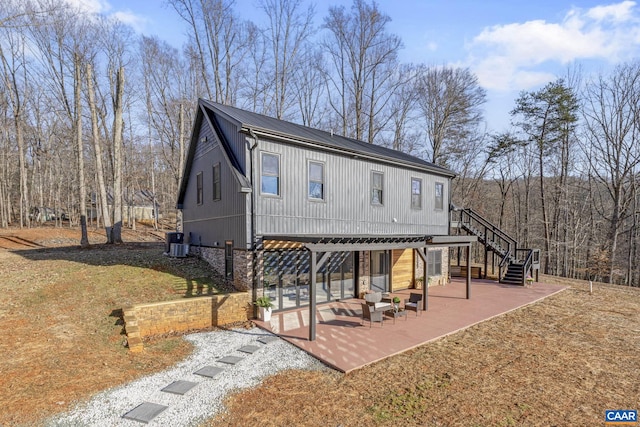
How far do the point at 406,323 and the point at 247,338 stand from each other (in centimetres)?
517

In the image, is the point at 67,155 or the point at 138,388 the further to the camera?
the point at 67,155

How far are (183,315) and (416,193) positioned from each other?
12.1 metres

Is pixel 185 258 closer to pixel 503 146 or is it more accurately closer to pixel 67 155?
pixel 503 146

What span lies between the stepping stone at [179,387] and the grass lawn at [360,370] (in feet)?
3.26

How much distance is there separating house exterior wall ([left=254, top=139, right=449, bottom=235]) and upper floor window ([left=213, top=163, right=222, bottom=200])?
290 cm

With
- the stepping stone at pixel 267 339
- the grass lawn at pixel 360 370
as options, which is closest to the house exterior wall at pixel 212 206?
the grass lawn at pixel 360 370

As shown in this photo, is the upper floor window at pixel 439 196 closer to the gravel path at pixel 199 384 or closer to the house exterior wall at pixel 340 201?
the house exterior wall at pixel 340 201

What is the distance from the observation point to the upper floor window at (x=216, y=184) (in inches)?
486

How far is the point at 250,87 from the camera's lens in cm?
2741

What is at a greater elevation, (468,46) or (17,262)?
(468,46)

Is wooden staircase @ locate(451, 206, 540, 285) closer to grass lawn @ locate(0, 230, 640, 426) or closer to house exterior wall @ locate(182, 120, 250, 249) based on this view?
grass lawn @ locate(0, 230, 640, 426)

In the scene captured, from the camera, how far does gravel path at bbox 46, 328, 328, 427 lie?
16.9 ft

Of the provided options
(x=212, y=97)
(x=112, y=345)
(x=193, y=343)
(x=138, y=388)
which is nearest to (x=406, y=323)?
(x=193, y=343)

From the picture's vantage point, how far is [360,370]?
6.90 meters
